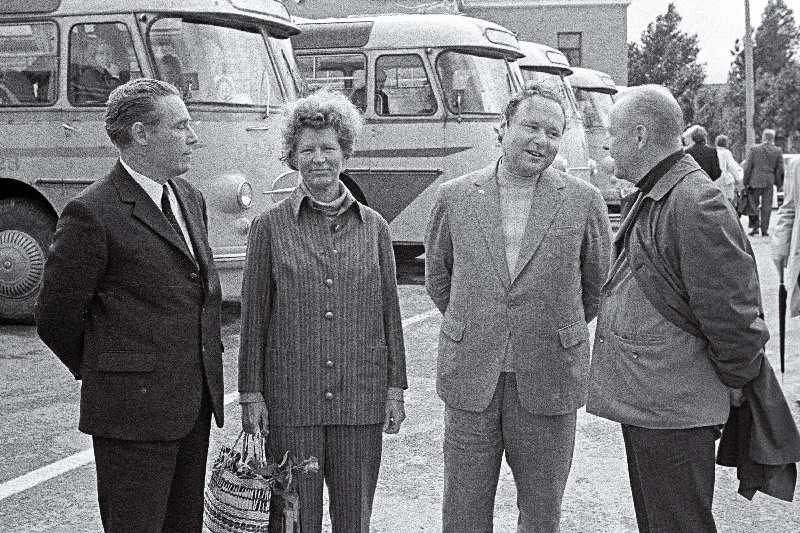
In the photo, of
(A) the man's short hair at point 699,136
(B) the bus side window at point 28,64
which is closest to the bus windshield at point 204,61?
(B) the bus side window at point 28,64

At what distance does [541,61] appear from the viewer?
1791cm

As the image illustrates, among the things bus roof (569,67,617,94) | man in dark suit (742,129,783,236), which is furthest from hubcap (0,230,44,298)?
bus roof (569,67,617,94)

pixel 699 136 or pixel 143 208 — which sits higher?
pixel 143 208

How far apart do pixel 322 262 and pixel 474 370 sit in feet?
2.09

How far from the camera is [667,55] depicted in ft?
197

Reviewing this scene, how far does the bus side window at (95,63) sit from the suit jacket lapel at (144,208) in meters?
6.54

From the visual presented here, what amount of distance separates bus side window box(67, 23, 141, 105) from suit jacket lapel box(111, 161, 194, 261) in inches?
258

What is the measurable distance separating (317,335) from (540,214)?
0.88 metres

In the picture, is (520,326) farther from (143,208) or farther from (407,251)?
(407,251)

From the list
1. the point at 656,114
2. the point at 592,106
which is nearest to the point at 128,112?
the point at 656,114

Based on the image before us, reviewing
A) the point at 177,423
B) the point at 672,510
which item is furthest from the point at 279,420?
the point at 672,510

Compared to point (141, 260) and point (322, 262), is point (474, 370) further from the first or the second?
point (141, 260)

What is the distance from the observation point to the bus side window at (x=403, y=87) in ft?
43.0

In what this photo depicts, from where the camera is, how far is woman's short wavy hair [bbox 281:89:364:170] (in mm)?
3668
